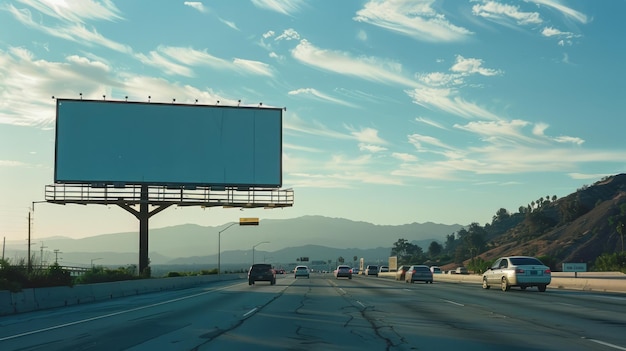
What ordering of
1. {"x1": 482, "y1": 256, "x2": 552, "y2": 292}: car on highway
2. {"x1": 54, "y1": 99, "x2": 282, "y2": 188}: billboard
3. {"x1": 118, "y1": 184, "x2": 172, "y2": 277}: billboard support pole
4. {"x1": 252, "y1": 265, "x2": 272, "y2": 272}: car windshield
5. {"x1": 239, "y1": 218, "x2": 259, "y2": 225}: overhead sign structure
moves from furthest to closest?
{"x1": 239, "y1": 218, "x2": 259, "y2": 225}: overhead sign structure < {"x1": 118, "y1": 184, "x2": 172, "y2": 277}: billboard support pole < {"x1": 54, "y1": 99, "x2": 282, "y2": 188}: billboard < {"x1": 252, "y1": 265, "x2": 272, "y2": 272}: car windshield < {"x1": 482, "y1": 256, "x2": 552, "y2": 292}: car on highway

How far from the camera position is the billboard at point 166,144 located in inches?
2176

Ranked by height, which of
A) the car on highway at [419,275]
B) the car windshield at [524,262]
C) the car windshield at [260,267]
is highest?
the car windshield at [524,262]

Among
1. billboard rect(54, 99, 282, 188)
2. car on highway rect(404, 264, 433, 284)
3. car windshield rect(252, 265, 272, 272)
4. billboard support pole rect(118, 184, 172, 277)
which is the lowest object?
car on highway rect(404, 264, 433, 284)

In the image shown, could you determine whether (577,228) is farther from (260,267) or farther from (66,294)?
(66,294)

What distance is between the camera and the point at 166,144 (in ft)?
186

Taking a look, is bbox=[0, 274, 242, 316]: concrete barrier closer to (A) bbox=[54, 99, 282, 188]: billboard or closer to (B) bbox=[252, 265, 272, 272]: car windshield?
(B) bbox=[252, 265, 272, 272]: car windshield

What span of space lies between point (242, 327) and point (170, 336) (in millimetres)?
2272

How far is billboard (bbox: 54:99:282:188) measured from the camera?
→ 181 ft

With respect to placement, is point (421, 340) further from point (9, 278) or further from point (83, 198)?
point (83, 198)

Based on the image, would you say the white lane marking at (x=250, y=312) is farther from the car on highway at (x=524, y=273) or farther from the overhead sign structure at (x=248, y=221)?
the overhead sign structure at (x=248, y=221)

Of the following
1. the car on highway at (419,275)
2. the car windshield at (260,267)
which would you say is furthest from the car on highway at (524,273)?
the car windshield at (260,267)

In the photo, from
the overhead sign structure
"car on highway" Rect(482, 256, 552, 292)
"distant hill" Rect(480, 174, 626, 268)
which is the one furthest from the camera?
"distant hill" Rect(480, 174, 626, 268)

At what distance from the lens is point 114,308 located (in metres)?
24.7

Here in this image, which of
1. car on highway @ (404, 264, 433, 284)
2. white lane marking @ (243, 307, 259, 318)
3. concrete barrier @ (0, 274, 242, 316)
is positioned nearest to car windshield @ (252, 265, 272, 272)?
concrete barrier @ (0, 274, 242, 316)
